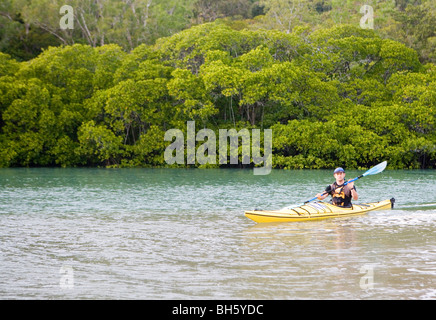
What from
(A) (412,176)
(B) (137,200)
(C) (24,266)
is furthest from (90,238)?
(A) (412,176)

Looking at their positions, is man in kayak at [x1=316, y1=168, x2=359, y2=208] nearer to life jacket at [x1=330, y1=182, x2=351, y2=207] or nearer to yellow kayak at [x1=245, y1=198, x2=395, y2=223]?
life jacket at [x1=330, y1=182, x2=351, y2=207]

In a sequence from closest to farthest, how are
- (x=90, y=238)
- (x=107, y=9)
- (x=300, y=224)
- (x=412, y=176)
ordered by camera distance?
(x=90, y=238)
(x=300, y=224)
(x=412, y=176)
(x=107, y=9)

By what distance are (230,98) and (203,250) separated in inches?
1058

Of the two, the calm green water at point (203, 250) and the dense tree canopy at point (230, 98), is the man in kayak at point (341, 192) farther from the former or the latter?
the dense tree canopy at point (230, 98)

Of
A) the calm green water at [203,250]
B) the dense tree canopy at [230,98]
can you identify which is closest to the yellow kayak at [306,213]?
the calm green water at [203,250]

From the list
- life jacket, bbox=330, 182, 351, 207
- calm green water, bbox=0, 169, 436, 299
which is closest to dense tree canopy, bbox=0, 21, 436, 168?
calm green water, bbox=0, 169, 436, 299

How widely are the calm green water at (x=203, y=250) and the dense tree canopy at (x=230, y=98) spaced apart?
1483 centimetres

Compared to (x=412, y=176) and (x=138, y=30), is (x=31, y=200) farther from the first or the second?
(x=138, y=30)

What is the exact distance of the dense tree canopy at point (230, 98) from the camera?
33688 millimetres

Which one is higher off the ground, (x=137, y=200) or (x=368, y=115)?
(x=368, y=115)

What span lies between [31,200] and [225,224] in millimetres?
7644

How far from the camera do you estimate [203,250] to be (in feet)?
33.4

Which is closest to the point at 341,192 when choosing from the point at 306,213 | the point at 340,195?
the point at 340,195

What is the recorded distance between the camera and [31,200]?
59.0 feet
